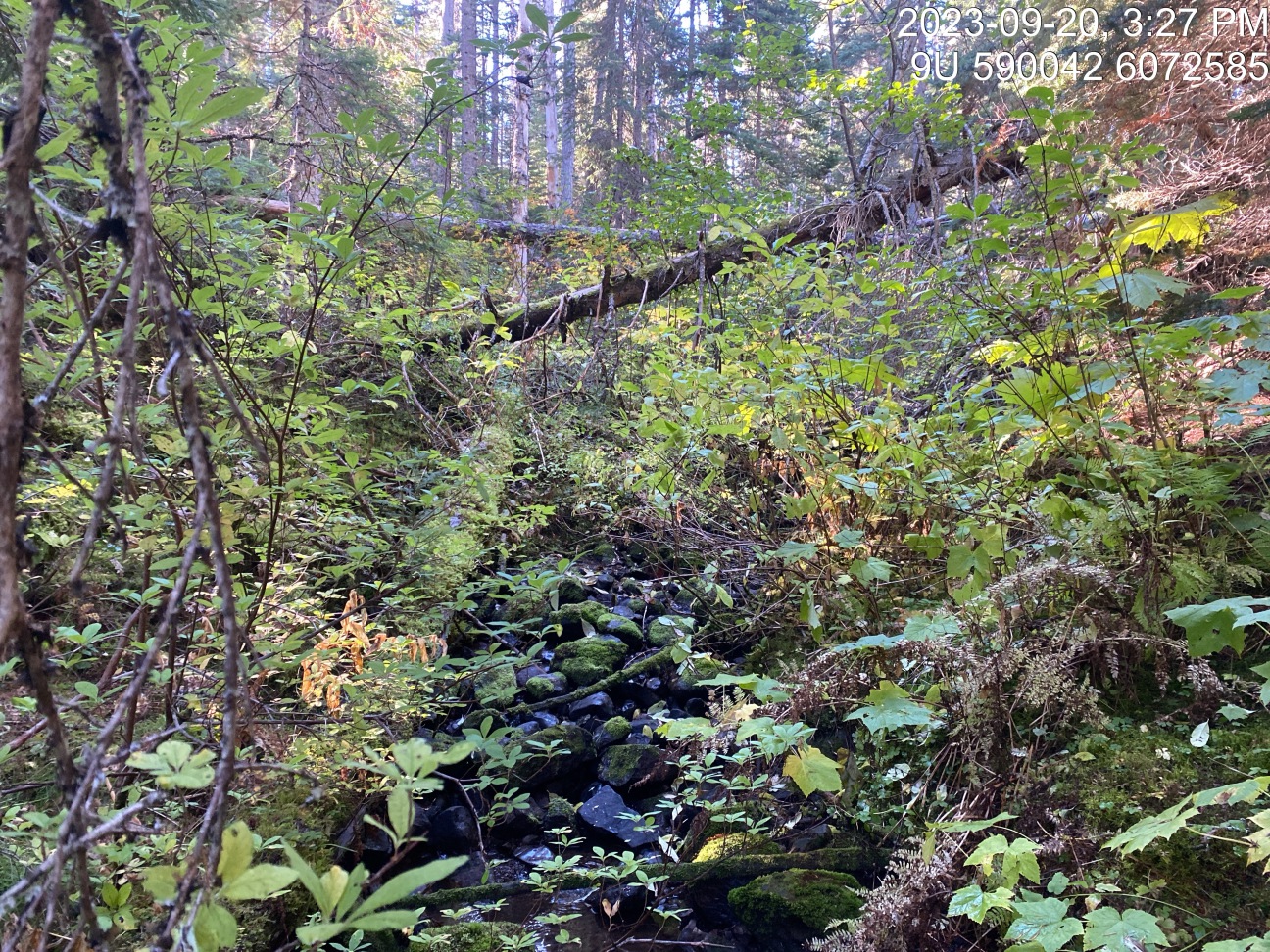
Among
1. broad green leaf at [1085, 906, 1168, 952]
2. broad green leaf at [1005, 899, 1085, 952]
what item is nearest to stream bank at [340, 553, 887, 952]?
broad green leaf at [1005, 899, 1085, 952]

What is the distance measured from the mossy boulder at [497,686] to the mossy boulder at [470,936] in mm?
1325

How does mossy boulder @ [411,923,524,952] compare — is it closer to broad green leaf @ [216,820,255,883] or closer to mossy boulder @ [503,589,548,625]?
broad green leaf @ [216,820,255,883]

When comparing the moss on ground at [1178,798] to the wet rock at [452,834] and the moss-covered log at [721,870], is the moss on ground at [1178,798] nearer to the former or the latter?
the moss-covered log at [721,870]

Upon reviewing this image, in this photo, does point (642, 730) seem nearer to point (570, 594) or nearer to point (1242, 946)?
point (570, 594)

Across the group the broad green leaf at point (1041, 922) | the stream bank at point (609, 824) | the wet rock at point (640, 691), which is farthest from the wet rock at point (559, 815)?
the broad green leaf at point (1041, 922)

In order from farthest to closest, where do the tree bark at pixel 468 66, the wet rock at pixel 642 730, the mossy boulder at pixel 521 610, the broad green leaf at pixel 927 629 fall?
the tree bark at pixel 468 66 < the mossy boulder at pixel 521 610 < the wet rock at pixel 642 730 < the broad green leaf at pixel 927 629

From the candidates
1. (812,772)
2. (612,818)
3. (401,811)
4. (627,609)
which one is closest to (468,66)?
(627,609)

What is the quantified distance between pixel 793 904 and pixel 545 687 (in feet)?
7.65

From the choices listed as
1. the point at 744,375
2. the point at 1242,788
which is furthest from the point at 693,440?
the point at 1242,788

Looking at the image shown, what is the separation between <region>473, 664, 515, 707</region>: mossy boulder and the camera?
4.00 metres

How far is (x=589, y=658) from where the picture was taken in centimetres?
482

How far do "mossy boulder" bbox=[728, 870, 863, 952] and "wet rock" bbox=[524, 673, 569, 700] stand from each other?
2.07 metres

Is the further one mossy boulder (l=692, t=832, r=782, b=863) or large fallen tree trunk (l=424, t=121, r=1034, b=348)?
large fallen tree trunk (l=424, t=121, r=1034, b=348)

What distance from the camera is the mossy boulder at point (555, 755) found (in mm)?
3820
